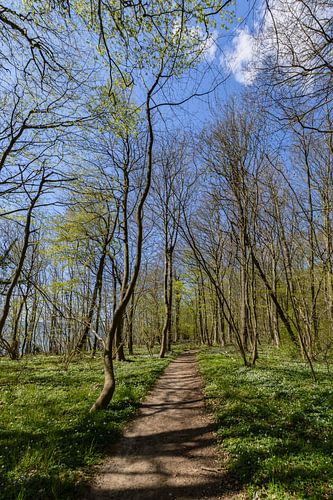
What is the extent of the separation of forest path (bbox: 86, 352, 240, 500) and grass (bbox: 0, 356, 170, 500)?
359 mm

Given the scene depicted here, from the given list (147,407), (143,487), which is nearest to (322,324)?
(147,407)

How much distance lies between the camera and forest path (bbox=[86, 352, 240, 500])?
3.99 metres

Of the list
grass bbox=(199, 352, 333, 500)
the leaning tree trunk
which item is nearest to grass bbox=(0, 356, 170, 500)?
the leaning tree trunk

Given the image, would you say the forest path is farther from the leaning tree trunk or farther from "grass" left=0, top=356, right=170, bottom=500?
the leaning tree trunk

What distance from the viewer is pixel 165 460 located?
15.9ft

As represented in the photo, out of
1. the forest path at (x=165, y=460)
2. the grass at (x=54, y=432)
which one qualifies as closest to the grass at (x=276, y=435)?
the forest path at (x=165, y=460)

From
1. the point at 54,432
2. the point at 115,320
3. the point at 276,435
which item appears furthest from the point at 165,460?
the point at 115,320

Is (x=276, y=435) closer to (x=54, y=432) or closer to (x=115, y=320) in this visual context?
(x=54, y=432)

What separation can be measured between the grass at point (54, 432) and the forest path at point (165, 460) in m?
0.36

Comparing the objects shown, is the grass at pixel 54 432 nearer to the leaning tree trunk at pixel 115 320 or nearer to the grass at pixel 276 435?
the leaning tree trunk at pixel 115 320

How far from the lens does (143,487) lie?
13.5 feet

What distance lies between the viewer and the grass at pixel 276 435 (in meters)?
3.70

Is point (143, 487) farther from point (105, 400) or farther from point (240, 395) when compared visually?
point (240, 395)

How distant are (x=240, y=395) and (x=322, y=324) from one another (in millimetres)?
11878
